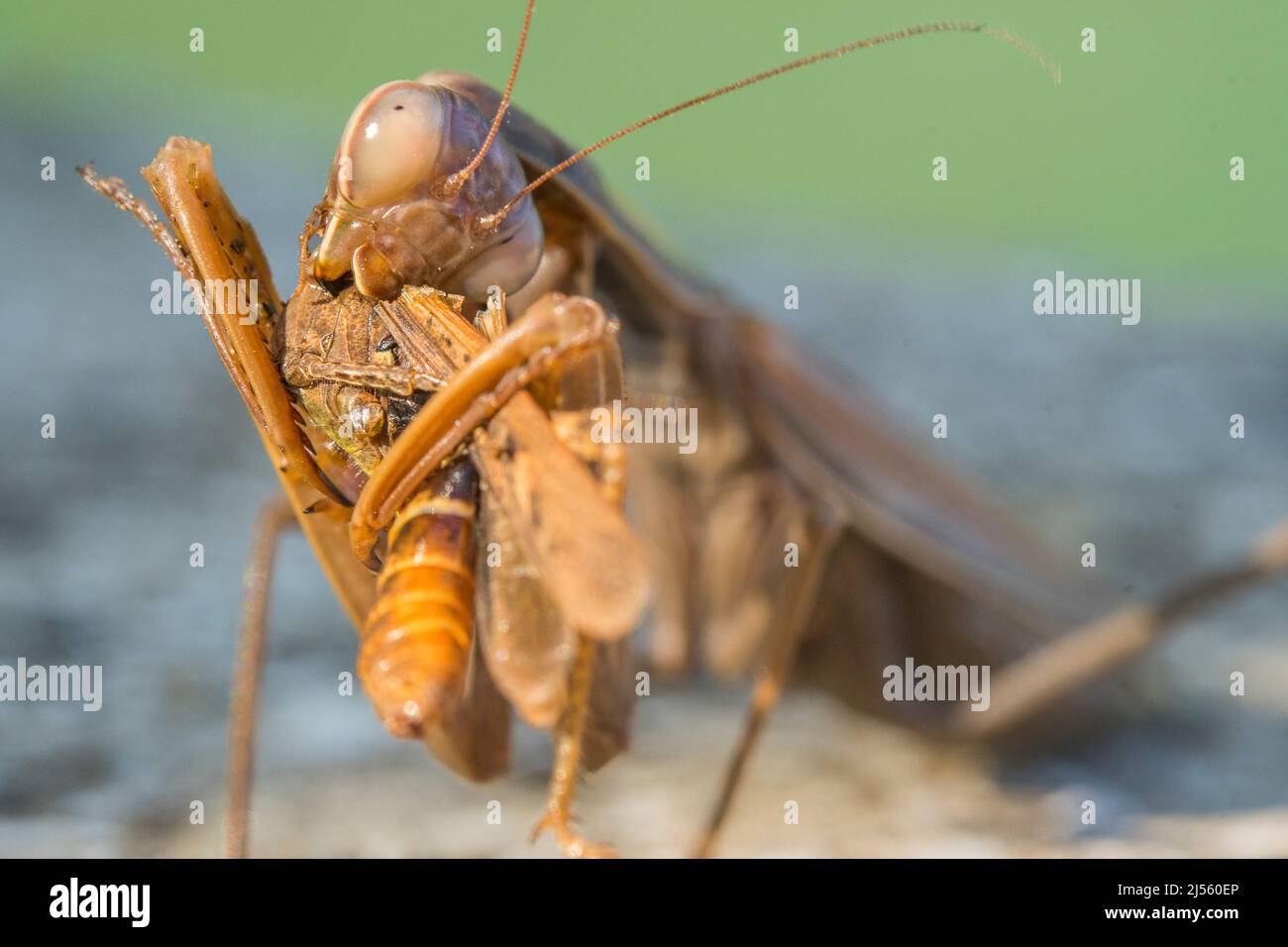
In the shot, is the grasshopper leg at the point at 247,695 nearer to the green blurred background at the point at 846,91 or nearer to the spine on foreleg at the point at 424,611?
the spine on foreleg at the point at 424,611

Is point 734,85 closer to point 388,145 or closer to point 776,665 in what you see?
point 388,145

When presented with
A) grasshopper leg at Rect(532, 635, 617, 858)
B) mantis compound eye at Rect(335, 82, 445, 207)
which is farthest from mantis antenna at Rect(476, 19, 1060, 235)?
grasshopper leg at Rect(532, 635, 617, 858)

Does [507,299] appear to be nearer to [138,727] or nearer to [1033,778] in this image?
[138,727]

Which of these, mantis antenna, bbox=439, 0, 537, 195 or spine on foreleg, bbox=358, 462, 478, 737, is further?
mantis antenna, bbox=439, 0, 537, 195

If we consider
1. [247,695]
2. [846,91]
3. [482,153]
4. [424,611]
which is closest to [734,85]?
[482,153]

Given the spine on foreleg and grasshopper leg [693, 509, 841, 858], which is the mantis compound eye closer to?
the spine on foreleg

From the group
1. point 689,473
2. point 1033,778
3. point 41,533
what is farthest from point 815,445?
point 41,533

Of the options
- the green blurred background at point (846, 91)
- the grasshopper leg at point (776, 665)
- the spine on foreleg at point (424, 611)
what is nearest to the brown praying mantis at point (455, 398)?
the spine on foreleg at point (424, 611)
